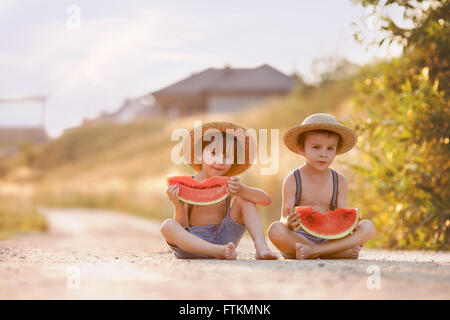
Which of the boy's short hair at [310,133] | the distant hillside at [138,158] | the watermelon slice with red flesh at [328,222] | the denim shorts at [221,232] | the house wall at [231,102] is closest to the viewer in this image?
the watermelon slice with red flesh at [328,222]

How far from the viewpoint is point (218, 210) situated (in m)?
5.18

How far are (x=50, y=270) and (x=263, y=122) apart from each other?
21.1 meters

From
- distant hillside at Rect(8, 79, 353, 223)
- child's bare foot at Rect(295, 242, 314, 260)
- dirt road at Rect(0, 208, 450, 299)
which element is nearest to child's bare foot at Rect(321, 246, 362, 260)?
child's bare foot at Rect(295, 242, 314, 260)

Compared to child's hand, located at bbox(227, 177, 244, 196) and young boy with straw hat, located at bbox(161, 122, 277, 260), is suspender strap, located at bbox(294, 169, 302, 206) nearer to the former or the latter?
young boy with straw hat, located at bbox(161, 122, 277, 260)

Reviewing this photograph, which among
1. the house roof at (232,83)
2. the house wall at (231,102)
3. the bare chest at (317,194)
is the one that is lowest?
the bare chest at (317,194)

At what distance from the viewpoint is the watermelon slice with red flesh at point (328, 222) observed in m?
4.87

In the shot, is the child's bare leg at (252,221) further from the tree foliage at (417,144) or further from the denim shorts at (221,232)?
the tree foliage at (417,144)

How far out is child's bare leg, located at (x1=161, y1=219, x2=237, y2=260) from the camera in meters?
4.66

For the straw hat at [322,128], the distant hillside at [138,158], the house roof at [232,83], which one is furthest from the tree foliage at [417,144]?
the house roof at [232,83]

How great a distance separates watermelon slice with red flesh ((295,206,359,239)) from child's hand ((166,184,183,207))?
1.02 metres

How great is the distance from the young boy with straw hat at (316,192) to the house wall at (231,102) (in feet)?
111

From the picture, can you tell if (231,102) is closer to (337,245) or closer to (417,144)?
(417,144)

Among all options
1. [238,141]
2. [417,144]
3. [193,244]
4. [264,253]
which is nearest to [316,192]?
[264,253]

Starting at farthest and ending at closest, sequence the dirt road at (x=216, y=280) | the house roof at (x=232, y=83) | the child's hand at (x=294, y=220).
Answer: the house roof at (x=232, y=83)
the child's hand at (x=294, y=220)
the dirt road at (x=216, y=280)
